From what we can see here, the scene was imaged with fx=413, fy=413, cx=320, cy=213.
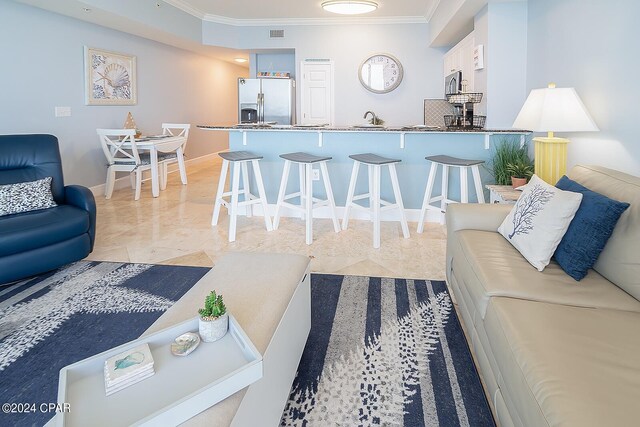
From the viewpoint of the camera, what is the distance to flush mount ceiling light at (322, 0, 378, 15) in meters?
5.22

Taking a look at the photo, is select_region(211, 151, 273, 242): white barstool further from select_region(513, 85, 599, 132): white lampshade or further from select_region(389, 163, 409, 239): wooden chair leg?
select_region(513, 85, 599, 132): white lampshade

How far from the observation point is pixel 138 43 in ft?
21.2

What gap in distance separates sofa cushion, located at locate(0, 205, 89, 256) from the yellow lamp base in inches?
131

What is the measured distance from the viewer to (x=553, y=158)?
2777mm

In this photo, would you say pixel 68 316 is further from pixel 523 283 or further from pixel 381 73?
pixel 381 73

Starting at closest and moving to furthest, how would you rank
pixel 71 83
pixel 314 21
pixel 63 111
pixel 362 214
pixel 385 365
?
pixel 385 365 < pixel 362 214 < pixel 63 111 < pixel 71 83 < pixel 314 21

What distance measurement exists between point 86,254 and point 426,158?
9.96 ft

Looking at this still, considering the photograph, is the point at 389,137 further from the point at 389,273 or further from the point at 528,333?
the point at 528,333

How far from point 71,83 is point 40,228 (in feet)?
10.8

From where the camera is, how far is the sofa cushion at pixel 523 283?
→ 158 cm

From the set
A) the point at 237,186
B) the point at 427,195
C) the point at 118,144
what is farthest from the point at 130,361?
the point at 118,144

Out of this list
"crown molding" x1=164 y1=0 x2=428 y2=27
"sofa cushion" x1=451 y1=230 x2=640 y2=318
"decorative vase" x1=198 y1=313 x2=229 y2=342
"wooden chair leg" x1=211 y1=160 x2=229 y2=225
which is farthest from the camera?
"crown molding" x1=164 y1=0 x2=428 y2=27

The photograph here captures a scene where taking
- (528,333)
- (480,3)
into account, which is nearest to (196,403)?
(528,333)

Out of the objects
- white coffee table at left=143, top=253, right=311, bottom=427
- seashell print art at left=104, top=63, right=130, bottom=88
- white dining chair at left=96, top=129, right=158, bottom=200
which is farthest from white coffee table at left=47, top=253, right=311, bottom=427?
seashell print art at left=104, top=63, right=130, bottom=88
